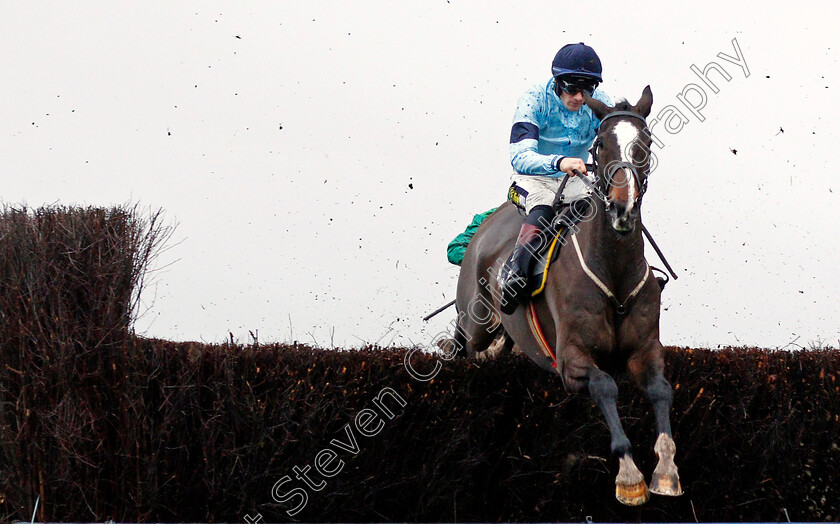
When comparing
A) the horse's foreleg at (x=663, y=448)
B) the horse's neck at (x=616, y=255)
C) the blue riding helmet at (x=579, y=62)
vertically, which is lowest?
the horse's foreleg at (x=663, y=448)

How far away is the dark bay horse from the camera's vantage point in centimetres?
478

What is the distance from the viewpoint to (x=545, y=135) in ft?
20.7

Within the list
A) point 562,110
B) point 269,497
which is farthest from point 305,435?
point 562,110

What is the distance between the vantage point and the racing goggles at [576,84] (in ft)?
20.0

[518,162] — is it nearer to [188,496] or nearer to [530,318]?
[530,318]

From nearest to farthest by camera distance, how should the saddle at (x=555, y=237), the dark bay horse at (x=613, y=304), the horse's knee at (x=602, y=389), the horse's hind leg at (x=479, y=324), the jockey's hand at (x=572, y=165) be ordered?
the dark bay horse at (x=613, y=304)
the horse's knee at (x=602, y=389)
the jockey's hand at (x=572, y=165)
the saddle at (x=555, y=237)
the horse's hind leg at (x=479, y=324)

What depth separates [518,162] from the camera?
19.7ft

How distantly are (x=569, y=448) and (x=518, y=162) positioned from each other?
2.01 metres

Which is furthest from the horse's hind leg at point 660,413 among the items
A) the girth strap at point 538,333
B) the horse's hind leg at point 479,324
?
the horse's hind leg at point 479,324

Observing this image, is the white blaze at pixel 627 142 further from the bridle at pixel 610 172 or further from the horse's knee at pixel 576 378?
the horse's knee at pixel 576 378

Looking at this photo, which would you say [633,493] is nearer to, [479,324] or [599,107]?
[599,107]

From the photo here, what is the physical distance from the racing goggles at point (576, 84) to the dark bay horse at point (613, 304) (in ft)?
2.53

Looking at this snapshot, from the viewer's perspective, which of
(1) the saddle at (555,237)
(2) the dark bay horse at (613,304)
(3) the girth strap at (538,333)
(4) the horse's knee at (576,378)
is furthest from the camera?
(3) the girth strap at (538,333)

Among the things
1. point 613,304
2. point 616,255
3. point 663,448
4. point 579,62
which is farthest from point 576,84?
point 663,448
